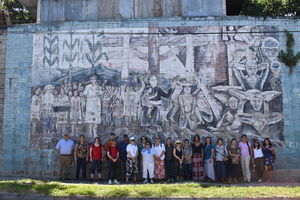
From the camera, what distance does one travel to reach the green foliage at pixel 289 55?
12.5m

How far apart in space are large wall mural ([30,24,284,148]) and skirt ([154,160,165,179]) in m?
1.46

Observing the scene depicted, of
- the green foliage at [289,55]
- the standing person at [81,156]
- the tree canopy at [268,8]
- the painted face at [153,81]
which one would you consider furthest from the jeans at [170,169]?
the tree canopy at [268,8]

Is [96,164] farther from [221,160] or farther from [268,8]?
[268,8]

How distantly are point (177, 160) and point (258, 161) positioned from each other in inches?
112

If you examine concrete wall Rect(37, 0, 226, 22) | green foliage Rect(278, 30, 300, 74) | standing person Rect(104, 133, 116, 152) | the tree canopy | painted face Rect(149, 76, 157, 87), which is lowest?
standing person Rect(104, 133, 116, 152)

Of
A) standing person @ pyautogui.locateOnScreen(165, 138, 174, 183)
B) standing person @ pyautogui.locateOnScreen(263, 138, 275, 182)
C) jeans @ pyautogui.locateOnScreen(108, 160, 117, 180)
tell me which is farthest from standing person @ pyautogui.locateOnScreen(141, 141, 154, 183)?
standing person @ pyautogui.locateOnScreen(263, 138, 275, 182)

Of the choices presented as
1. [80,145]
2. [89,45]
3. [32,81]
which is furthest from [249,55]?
[32,81]

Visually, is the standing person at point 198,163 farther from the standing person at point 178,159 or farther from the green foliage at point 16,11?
the green foliage at point 16,11

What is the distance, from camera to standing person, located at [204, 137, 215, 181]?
36.8 ft

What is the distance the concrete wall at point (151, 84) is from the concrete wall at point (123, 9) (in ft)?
5.08

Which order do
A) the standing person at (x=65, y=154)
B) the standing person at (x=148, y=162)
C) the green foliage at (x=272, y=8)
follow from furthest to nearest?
the green foliage at (x=272, y=8) < the standing person at (x=65, y=154) < the standing person at (x=148, y=162)

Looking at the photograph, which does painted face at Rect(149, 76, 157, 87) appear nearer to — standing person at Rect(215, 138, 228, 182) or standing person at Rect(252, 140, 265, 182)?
standing person at Rect(215, 138, 228, 182)

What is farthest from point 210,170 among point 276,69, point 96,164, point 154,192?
point 276,69

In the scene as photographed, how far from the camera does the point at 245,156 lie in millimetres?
11266
